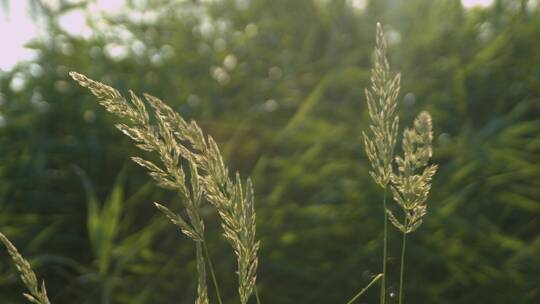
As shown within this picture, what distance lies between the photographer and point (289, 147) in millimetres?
2293

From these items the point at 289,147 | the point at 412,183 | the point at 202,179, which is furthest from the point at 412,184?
the point at 289,147

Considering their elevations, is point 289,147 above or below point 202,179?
below

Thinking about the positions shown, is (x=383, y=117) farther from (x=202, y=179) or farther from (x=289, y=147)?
(x=289, y=147)

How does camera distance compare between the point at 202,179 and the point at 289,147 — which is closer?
the point at 202,179

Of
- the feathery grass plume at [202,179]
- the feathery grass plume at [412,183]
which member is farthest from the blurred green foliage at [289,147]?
the feathery grass plume at [202,179]

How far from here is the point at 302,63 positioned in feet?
9.36

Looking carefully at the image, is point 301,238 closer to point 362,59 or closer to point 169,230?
point 169,230

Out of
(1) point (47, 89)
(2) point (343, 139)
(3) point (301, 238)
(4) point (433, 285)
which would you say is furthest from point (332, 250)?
(1) point (47, 89)

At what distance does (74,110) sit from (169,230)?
75 centimetres

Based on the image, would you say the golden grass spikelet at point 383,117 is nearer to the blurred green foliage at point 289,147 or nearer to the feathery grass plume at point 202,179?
the feathery grass plume at point 202,179

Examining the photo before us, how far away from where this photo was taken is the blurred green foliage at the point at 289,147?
75.9 inches

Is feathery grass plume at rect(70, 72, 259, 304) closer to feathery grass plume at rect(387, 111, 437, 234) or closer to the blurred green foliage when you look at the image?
feathery grass plume at rect(387, 111, 437, 234)

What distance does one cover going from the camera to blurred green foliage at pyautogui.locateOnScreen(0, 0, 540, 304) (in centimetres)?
193

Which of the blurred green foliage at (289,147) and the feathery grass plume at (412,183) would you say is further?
the blurred green foliage at (289,147)
